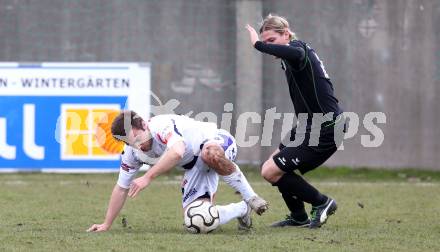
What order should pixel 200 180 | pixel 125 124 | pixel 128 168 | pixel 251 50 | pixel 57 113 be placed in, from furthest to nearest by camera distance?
pixel 251 50 → pixel 57 113 → pixel 200 180 → pixel 128 168 → pixel 125 124

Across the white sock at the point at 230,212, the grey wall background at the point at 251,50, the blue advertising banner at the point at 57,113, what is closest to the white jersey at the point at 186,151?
the white sock at the point at 230,212

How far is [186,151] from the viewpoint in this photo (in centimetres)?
748

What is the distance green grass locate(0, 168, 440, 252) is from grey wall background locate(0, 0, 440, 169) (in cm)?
66

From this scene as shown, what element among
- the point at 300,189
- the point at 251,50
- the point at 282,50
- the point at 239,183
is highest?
the point at 282,50

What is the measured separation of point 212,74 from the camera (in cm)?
1348

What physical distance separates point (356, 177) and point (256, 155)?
135 centimetres

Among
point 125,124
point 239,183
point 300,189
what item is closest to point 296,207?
point 300,189

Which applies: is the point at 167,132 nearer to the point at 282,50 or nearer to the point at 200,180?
the point at 200,180

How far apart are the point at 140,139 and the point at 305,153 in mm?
1362

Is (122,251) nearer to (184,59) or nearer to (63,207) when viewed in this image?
(63,207)

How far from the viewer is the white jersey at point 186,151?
7277 mm

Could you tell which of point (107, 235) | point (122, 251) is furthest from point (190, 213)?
point (122, 251)

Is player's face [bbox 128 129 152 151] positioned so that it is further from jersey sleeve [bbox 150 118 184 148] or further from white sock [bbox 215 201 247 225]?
white sock [bbox 215 201 247 225]

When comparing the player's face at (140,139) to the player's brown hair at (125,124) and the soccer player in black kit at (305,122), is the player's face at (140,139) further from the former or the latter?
the soccer player in black kit at (305,122)
